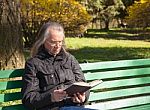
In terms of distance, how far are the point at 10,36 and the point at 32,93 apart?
3.47m

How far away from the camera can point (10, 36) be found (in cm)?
760

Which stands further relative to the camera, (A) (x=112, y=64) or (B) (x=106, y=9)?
(B) (x=106, y=9)

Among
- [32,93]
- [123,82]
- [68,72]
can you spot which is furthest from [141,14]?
[32,93]

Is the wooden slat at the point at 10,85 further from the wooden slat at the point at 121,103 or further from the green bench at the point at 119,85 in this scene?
the wooden slat at the point at 121,103

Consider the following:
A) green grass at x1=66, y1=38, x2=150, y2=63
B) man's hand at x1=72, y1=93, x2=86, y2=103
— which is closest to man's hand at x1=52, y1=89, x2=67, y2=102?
man's hand at x1=72, y1=93, x2=86, y2=103

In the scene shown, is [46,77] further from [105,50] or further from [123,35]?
[123,35]

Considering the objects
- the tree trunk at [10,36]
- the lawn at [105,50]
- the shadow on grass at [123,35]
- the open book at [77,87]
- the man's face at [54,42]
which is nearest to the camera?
the open book at [77,87]

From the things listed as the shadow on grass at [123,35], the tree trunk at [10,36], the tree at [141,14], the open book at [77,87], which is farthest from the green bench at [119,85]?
the shadow on grass at [123,35]

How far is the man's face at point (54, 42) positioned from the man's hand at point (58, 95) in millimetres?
504

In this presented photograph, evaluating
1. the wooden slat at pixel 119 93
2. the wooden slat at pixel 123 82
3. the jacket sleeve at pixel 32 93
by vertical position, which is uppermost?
the jacket sleeve at pixel 32 93

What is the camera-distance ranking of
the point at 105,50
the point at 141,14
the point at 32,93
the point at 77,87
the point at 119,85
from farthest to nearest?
the point at 141,14 < the point at 105,50 < the point at 119,85 < the point at 32,93 < the point at 77,87

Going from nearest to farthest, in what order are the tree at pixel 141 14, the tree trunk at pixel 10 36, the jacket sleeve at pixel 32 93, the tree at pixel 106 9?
the jacket sleeve at pixel 32 93 < the tree trunk at pixel 10 36 < the tree at pixel 141 14 < the tree at pixel 106 9

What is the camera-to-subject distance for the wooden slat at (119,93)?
17.5ft

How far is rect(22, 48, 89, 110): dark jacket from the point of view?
168 inches
